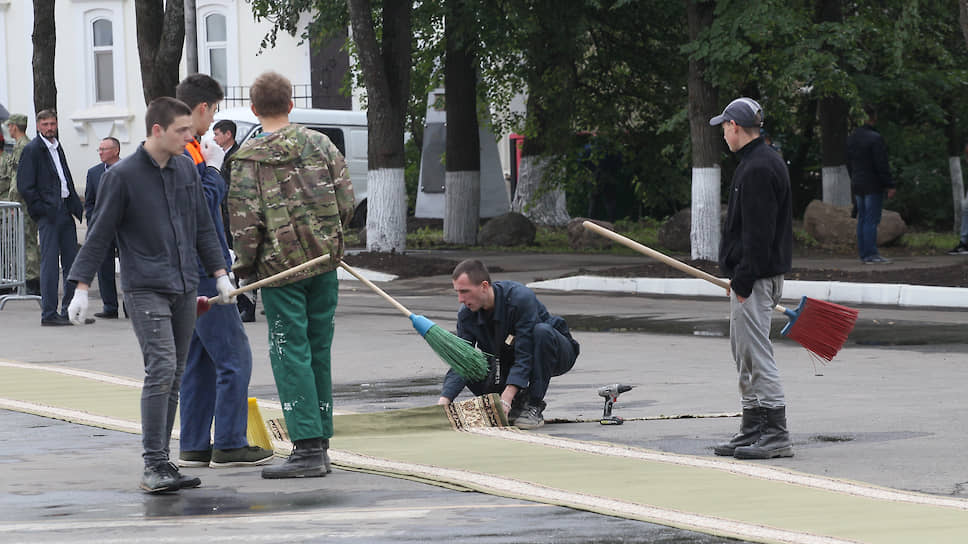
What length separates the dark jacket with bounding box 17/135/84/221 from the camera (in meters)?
14.8

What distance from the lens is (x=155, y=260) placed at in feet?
21.6

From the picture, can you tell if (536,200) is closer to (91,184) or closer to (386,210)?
(386,210)

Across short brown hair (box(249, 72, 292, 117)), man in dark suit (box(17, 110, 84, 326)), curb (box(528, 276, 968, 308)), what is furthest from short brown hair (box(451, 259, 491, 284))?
curb (box(528, 276, 968, 308))

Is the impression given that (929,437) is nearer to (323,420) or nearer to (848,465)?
(848,465)

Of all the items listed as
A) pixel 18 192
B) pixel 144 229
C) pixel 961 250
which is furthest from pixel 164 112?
pixel 961 250

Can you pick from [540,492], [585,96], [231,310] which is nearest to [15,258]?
[231,310]

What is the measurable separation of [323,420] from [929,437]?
10.3ft

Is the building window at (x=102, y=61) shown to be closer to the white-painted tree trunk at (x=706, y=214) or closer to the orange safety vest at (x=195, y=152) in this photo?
the white-painted tree trunk at (x=706, y=214)

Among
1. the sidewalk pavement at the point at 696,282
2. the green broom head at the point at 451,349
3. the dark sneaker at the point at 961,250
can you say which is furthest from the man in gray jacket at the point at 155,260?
the dark sneaker at the point at 961,250

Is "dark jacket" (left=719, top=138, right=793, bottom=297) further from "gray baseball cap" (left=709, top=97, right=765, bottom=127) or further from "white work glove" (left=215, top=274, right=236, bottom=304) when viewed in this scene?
"white work glove" (left=215, top=274, right=236, bottom=304)

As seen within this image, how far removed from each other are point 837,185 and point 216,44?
18441 mm

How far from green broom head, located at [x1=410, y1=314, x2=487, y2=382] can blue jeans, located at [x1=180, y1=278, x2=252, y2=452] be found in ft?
3.08

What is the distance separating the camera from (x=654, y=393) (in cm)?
988

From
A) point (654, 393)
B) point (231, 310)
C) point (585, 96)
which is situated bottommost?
point (654, 393)
